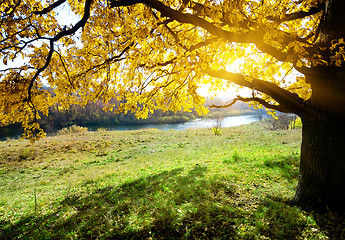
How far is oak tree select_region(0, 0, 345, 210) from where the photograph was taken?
11.8ft

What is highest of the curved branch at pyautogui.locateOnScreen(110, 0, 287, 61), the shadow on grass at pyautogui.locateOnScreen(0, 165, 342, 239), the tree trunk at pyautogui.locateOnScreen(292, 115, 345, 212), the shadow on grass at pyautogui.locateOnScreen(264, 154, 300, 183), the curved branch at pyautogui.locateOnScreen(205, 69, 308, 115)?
the curved branch at pyautogui.locateOnScreen(110, 0, 287, 61)

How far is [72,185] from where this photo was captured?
8.91 m

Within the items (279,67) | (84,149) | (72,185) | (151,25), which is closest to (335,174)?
(279,67)

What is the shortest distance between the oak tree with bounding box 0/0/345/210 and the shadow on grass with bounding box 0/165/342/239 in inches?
50.8

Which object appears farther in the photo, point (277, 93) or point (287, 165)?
point (287, 165)

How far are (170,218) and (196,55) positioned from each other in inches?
175

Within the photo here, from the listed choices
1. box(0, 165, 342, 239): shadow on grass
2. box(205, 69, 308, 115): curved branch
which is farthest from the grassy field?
box(205, 69, 308, 115): curved branch

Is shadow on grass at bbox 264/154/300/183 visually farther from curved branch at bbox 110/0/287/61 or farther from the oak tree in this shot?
curved branch at bbox 110/0/287/61

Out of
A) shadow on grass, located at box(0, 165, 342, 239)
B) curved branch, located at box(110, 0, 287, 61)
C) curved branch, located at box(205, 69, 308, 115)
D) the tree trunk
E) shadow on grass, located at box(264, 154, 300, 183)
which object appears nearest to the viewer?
curved branch, located at box(110, 0, 287, 61)

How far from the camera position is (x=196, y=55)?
14.5ft

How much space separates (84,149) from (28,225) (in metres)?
16.0

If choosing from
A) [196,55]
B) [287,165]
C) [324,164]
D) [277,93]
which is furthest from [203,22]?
[287,165]

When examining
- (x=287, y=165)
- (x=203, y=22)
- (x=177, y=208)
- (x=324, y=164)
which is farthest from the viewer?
(x=287, y=165)

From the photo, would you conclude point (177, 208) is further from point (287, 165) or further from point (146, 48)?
point (287, 165)
